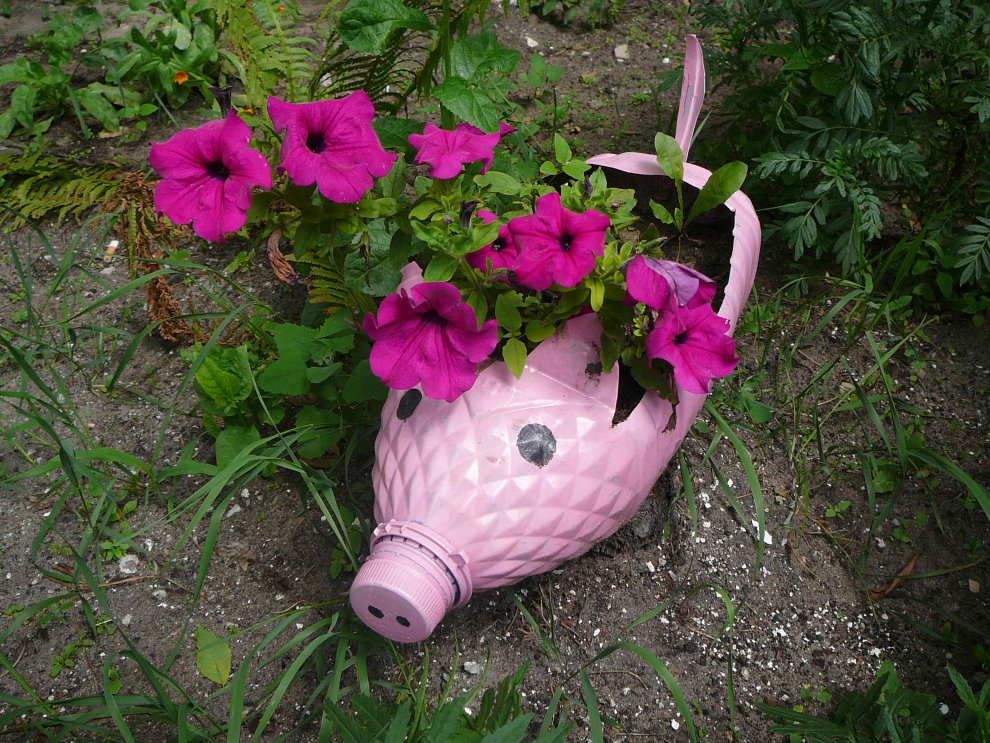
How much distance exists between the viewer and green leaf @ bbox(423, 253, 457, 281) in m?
1.26

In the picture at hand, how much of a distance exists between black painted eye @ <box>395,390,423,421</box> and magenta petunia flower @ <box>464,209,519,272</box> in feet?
0.79

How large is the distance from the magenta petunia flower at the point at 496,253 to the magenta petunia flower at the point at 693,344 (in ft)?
0.84

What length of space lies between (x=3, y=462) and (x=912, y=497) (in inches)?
80.9

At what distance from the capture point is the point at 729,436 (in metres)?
1.73

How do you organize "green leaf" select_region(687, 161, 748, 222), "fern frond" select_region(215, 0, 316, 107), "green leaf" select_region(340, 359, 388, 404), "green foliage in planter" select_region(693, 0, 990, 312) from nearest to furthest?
1. "green leaf" select_region(687, 161, 748, 222)
2. "green leaf" select_region(340, 359, 388, 404)
3. "green foliage in planter" select_region(693, 0, 990, 312)
4. "fern frond" select_region(215, 0, 316, 107)

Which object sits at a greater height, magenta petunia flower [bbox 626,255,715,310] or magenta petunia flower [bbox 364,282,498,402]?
magenta petunia flower [bbox 626,255,715,310]

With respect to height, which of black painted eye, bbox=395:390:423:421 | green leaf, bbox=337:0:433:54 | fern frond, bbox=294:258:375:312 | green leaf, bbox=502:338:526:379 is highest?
green leaf, bbox=337:0:433:54

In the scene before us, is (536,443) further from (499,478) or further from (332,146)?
(332,146)

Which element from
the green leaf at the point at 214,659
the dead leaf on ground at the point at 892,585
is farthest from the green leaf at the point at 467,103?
the dead leaf on ground at the point at 892,585

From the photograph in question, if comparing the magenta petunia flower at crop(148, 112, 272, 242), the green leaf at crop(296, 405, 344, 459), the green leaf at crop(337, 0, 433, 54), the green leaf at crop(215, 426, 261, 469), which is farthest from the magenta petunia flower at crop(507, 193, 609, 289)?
the green leaf at crop(215, 426, 261, 469)

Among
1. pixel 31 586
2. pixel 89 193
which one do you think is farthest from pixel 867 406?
pixel 89 193

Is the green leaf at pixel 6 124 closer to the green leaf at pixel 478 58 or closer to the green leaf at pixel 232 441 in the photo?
the green leaf at pixel 232 441

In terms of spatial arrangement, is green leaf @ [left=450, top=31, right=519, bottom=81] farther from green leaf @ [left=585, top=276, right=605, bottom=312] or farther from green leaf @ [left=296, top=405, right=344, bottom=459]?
green leaf @ [left=296, top=405, right=344, bottom=459]

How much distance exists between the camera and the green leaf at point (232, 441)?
67.4 inches
